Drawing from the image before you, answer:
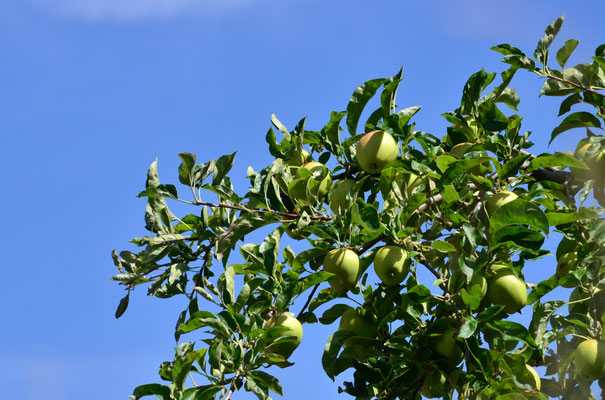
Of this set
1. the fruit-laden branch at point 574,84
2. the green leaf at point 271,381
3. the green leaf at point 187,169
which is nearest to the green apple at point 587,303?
the fruit-laden branch at point 574,84

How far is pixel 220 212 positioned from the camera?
2.94 m

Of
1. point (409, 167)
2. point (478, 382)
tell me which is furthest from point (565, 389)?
point (409, 167)

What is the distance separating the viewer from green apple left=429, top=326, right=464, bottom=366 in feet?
8.99

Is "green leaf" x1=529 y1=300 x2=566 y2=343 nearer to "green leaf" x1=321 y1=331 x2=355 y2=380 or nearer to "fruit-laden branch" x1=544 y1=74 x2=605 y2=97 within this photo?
"green leaf" x1=321 y1=331 x2=355 y2=380

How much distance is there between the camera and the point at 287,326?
8.96ft

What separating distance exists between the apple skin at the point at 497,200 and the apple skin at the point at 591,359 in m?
0.57

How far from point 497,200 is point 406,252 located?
0.39 metres

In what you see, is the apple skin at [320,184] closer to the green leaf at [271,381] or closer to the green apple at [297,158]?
the green apple at [297,158]

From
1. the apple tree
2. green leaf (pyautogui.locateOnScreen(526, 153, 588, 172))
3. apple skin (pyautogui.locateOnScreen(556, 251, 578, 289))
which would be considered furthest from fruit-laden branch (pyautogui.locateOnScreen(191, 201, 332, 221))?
apple skin (pyautogui.locateOnScreen(556, 251, 578, 289))

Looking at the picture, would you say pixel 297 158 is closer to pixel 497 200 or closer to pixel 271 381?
pixel 497 200

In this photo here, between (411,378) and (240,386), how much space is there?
708 millimetres

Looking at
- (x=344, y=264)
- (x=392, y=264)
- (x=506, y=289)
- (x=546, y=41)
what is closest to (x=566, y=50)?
(x=546, y=41)

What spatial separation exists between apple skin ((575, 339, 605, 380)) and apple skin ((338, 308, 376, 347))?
788 mm

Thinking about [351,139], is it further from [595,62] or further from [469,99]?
[595,62]
